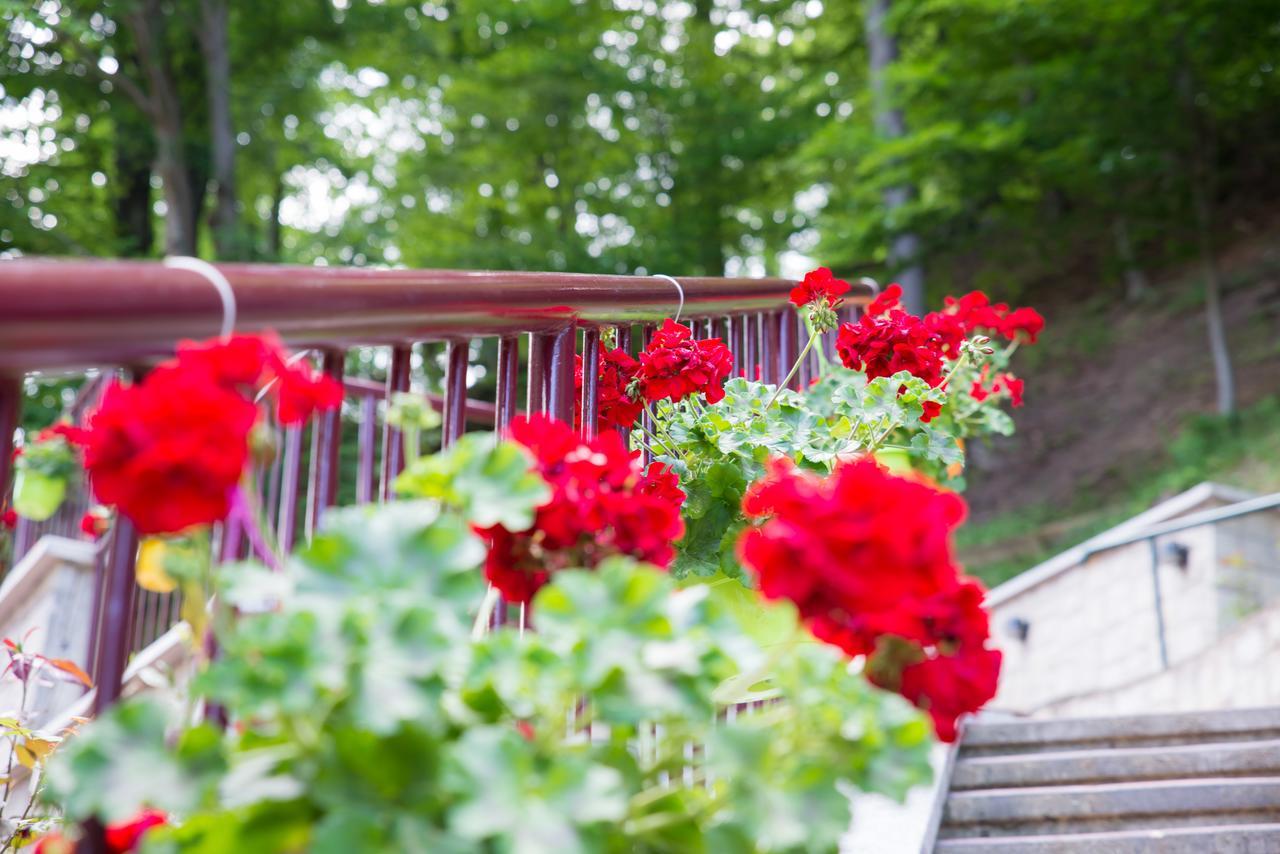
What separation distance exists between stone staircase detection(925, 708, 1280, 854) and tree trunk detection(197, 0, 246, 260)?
25.7 feet

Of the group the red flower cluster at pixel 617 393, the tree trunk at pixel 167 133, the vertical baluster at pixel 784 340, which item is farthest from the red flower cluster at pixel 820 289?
the tree trunk at pixel 167 133

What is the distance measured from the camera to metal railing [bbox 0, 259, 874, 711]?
2.47ft

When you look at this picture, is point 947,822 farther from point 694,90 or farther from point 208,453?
point 694,90

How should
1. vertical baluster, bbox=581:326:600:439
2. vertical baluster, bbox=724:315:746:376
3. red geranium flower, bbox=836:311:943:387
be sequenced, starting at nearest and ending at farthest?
vertical baluster, bbox=581:326:600:439
red geranium flower, bbox=836:311:943:387
vertical baluster, bbox=724:315:746:376

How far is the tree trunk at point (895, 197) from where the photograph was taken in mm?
8320

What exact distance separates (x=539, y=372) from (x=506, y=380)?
0.27 feet

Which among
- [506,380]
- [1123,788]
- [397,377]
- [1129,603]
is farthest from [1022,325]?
[1129,603]

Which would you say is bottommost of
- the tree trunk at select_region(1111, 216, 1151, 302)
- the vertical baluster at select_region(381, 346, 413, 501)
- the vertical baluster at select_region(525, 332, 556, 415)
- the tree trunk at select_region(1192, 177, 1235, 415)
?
the vertical baluster at select_region(381, 346, 413, 501)

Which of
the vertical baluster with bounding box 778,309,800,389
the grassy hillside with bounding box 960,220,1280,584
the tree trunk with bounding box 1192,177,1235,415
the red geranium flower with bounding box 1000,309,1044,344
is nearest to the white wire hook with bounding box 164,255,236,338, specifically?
the vertical baluster with bounding box 778,309,800,389

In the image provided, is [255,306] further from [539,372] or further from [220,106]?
[220,106]

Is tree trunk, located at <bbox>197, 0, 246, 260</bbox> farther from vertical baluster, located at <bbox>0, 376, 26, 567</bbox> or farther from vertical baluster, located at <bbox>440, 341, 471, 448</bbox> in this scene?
vertical baluster, located at <bbox>0, 376, 26, 567</bbox>

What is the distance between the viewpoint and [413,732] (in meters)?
0.70

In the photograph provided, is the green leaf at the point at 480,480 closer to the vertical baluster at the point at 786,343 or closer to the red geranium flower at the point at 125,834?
the red geranium flower at the point at 125,834

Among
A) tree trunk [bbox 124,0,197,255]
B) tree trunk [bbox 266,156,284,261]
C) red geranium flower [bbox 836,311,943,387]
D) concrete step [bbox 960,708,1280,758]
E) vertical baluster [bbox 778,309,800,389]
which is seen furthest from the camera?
tree trunk [bbox 266,156,284,261]
